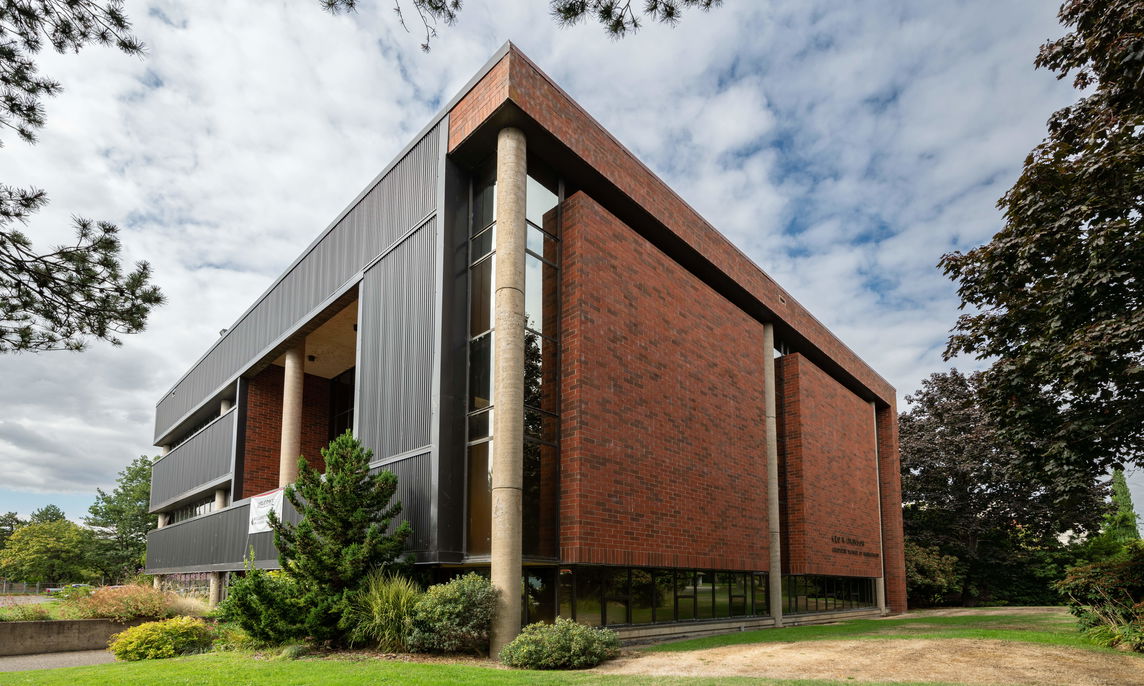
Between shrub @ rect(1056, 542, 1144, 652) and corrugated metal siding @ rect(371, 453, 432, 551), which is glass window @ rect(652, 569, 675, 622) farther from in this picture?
shrub @ rect(1056, 542, 1144, 652)

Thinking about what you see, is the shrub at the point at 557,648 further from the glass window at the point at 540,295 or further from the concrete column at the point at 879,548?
the concrete column at the point at 879,548

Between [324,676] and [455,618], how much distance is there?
266 cm

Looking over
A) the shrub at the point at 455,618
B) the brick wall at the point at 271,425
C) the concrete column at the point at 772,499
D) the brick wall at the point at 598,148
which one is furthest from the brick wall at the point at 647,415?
the brick wall at the point at 271,425

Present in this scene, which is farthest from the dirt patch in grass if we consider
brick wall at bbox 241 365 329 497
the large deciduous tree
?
the large deciduous tree

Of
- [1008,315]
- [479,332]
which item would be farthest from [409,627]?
[1008,315]

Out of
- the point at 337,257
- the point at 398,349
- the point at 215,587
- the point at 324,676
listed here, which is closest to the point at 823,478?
the point at 398,349

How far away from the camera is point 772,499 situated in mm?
22625

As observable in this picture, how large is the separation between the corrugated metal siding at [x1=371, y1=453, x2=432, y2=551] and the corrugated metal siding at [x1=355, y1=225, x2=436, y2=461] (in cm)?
38

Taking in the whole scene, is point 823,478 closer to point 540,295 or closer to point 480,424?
point 540,295

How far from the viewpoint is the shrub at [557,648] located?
1195 cm

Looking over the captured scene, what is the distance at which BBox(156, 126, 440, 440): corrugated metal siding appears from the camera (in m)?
17.3

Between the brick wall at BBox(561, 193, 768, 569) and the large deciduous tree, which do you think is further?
the large deciduous tree

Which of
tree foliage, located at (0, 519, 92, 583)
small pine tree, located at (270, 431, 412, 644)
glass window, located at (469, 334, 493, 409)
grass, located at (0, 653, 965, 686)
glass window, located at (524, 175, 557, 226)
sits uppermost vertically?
glass window, located at (524, 175, 557, 226)

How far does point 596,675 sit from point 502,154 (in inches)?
381
